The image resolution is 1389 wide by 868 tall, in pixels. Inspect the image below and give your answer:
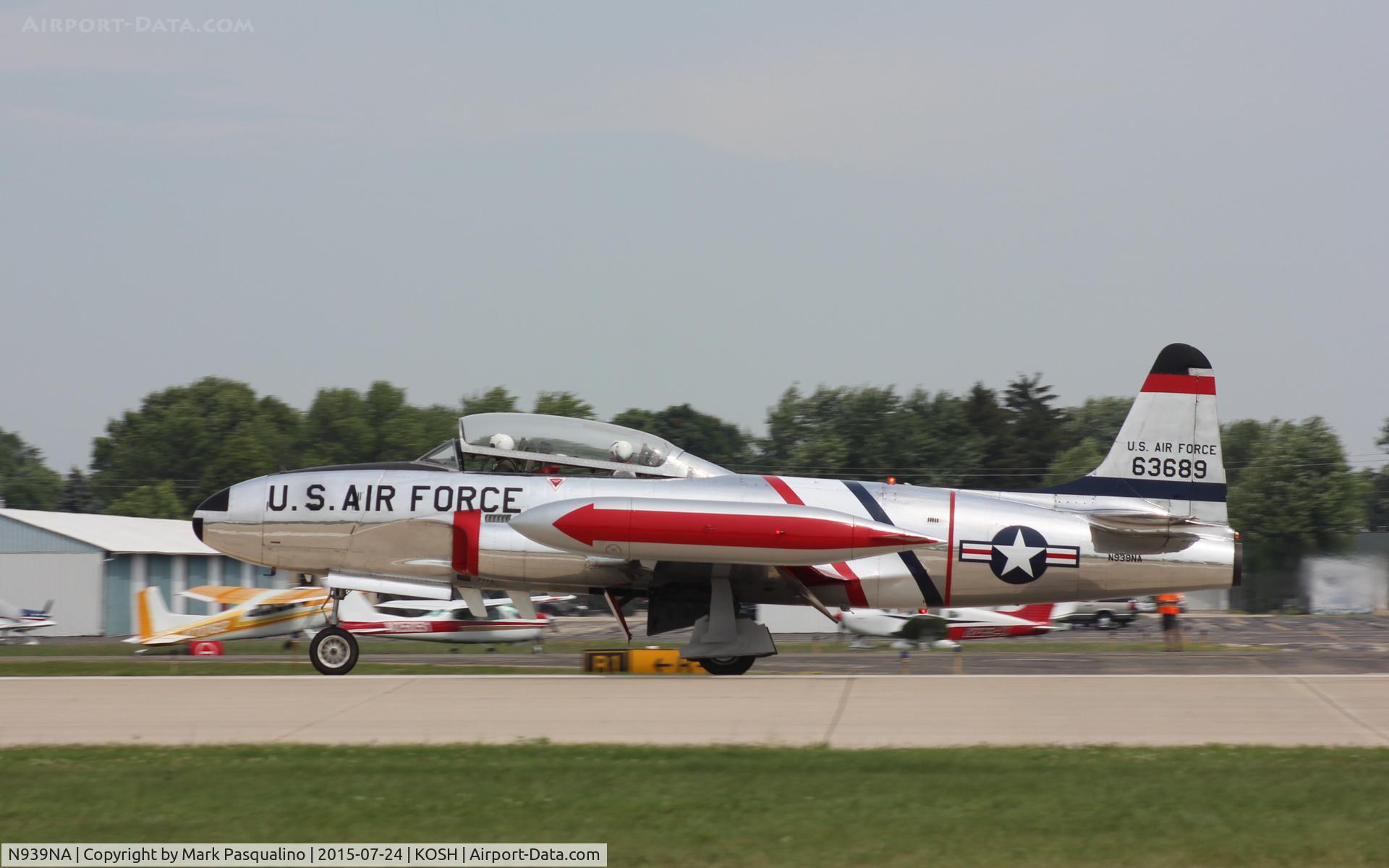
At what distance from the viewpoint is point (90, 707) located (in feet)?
40.7

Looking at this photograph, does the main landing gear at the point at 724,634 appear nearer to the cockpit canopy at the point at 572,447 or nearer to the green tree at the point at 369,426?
the cockpit canopy at the point at 572,447

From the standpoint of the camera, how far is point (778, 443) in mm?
83125

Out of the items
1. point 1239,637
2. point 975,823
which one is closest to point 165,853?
point 975,823

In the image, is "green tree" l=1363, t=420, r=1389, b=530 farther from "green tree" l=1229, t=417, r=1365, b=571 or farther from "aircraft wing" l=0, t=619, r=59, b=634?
"aircraft wing" l=0, t=619, r=59, b=634

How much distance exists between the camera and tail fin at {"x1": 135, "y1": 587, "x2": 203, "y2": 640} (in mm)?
33844

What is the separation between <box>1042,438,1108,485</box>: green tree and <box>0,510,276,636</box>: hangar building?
46511 millimetres

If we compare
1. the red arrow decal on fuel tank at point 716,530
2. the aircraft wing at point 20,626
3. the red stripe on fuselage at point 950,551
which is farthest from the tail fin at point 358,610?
the red stripe on fuselage at point 950,551

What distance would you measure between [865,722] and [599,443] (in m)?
6.27

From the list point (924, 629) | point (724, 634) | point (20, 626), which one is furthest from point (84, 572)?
point (724, 634)

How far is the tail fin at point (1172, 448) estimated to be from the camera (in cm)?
1688

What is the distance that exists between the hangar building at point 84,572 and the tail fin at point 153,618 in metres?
15.8

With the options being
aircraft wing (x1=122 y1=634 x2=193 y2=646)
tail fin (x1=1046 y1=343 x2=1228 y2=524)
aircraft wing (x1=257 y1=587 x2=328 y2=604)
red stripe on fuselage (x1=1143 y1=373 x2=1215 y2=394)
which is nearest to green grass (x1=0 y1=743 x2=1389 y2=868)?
tail fin (x1=1046 y1=343 x2=1228 y2=524)

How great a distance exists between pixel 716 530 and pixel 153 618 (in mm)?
24127

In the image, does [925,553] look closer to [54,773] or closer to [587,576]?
[587,576]
